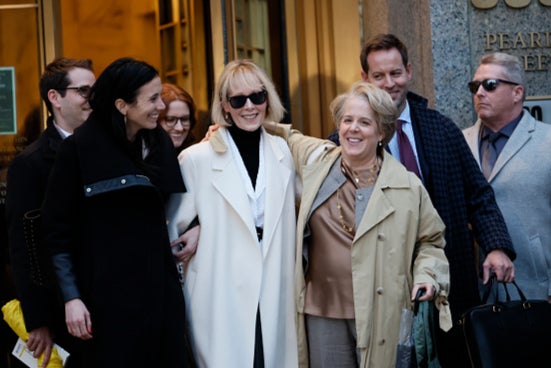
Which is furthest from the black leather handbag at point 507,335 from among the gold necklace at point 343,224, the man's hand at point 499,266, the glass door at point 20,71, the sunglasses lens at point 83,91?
the glass door at point 20,71

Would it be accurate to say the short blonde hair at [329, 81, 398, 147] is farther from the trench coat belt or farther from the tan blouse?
the trench coat belt

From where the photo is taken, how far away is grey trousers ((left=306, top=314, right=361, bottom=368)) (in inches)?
177

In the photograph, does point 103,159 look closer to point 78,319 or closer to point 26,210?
point 26,210

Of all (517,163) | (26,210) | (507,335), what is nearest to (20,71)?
(26,210)

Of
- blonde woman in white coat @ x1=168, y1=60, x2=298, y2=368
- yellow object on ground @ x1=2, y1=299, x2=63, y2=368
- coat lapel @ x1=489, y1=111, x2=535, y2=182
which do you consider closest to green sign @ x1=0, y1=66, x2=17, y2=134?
yellow object on ground @ x1=2, y1=299, x2=63, y2=368

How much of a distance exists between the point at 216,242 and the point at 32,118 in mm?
3036

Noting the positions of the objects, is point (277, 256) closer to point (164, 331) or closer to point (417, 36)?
point (164, 331)

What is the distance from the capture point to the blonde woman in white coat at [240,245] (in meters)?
4.62

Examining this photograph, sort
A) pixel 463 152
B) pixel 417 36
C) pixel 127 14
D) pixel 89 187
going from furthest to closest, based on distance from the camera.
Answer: pixel 127 14, pixel 417 36, pixel 463 152, pixel 89 187

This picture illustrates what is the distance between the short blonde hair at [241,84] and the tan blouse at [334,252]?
56 cm

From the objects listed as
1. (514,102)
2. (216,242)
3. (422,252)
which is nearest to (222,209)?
(216,242)

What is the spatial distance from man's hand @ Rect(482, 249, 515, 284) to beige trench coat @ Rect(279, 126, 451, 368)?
0.43 meters

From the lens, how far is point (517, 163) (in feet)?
17.8

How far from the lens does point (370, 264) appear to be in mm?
4457
